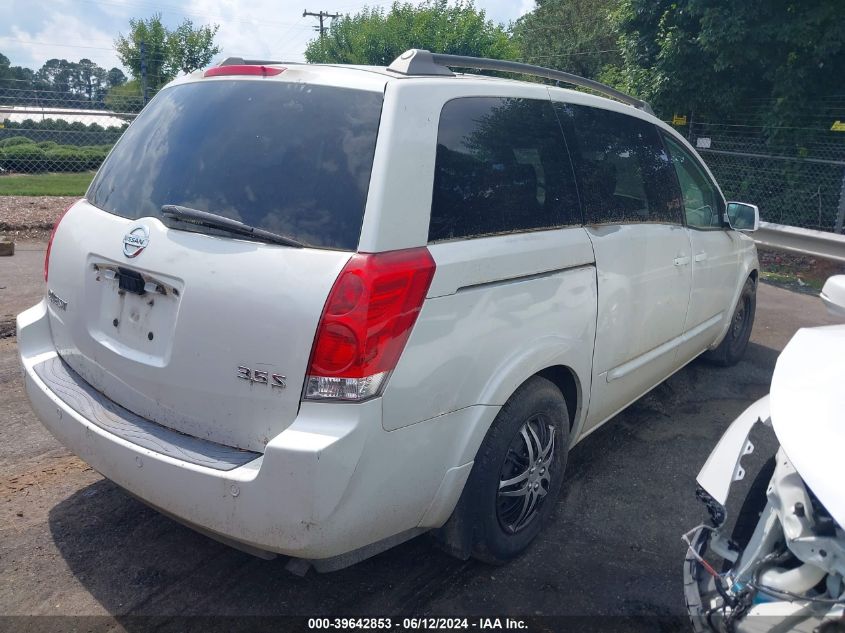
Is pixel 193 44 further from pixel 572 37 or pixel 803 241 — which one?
pixel 803 241

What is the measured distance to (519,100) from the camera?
→ 3.15 m

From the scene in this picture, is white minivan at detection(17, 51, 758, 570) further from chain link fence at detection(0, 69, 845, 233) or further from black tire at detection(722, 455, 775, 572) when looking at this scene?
chain link fence at detection(0, 69, 845, 233)

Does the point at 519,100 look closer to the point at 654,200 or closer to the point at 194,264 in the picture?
the point at 654,200

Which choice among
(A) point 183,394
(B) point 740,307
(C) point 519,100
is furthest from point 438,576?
(B) point 740,307

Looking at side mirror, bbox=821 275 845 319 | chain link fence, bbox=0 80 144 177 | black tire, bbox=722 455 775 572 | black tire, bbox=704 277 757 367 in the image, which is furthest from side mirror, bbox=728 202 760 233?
chain link fence, bbox=0 80 144 177

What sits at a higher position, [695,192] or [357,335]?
[695,192]

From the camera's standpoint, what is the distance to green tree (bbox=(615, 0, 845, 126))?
10609 millimetres

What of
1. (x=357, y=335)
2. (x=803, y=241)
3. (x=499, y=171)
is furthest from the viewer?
(x=803, y=241)

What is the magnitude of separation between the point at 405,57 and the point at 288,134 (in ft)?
1.99

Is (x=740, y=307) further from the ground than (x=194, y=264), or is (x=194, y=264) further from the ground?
(x=194, y=264)

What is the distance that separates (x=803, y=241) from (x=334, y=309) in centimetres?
955

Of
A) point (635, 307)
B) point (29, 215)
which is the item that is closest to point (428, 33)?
point (29, 215)

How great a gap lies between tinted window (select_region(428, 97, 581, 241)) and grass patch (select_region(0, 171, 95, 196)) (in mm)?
10424

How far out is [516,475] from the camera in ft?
9.95
